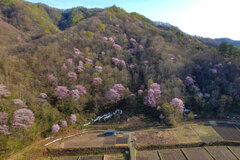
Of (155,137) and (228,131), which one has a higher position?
(155,137)

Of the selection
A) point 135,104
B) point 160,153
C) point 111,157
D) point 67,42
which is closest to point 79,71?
point 67,42

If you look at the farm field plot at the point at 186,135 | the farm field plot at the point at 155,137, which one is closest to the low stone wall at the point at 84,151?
the farm field plot at the point at 155,137

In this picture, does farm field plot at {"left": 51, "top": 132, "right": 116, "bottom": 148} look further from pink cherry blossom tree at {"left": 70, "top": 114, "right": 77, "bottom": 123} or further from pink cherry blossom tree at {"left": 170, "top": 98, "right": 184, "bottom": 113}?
pink cherry blossom tree at {"left": 170, "top": 98, "right": 184, "bottom": 113}

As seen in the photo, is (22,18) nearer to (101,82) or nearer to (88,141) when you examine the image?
(101,82)

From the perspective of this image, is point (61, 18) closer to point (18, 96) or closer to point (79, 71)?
point (79, 71)

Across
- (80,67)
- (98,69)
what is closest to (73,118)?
(80,67)

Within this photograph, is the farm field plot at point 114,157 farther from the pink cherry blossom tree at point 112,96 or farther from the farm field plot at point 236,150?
the farm field plot at point 236,150
